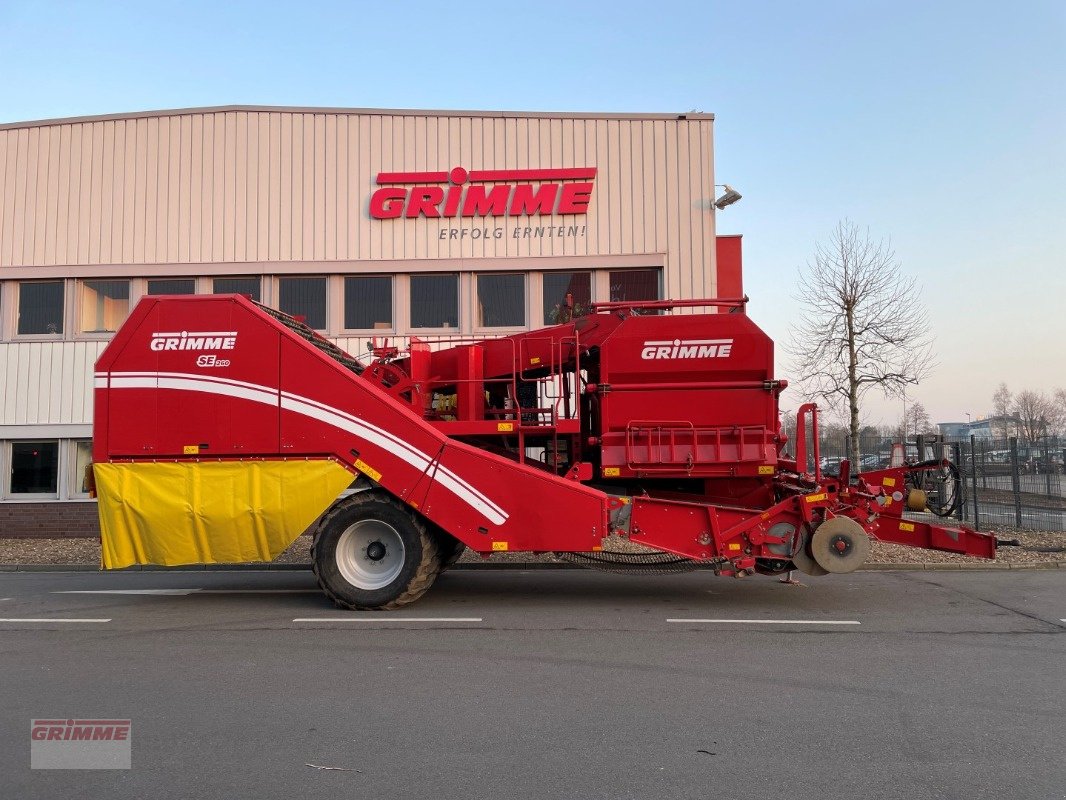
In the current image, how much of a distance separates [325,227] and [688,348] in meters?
9.22

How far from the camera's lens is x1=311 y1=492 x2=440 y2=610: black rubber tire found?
778cm

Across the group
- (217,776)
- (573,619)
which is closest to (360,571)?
(573,619)

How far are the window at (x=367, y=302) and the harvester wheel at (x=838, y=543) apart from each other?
9.41 metres

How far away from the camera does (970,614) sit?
7.53m

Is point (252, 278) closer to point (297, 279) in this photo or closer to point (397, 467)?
point (297, 279)

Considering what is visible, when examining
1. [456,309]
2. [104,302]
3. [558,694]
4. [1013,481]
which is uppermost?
[104,302]

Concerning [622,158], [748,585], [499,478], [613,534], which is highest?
[622,158]

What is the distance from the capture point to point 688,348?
7984 mm

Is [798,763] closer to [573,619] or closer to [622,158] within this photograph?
[573,619]

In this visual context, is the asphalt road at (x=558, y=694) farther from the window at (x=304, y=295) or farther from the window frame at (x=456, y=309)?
the window at (x=304, y=295)

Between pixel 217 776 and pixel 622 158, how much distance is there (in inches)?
512

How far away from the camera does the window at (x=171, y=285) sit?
15.0 meters

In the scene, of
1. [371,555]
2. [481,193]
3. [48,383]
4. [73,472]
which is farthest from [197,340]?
[48,383]

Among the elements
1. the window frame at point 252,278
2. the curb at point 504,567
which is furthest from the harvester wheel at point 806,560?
the window frame at point 252,278
